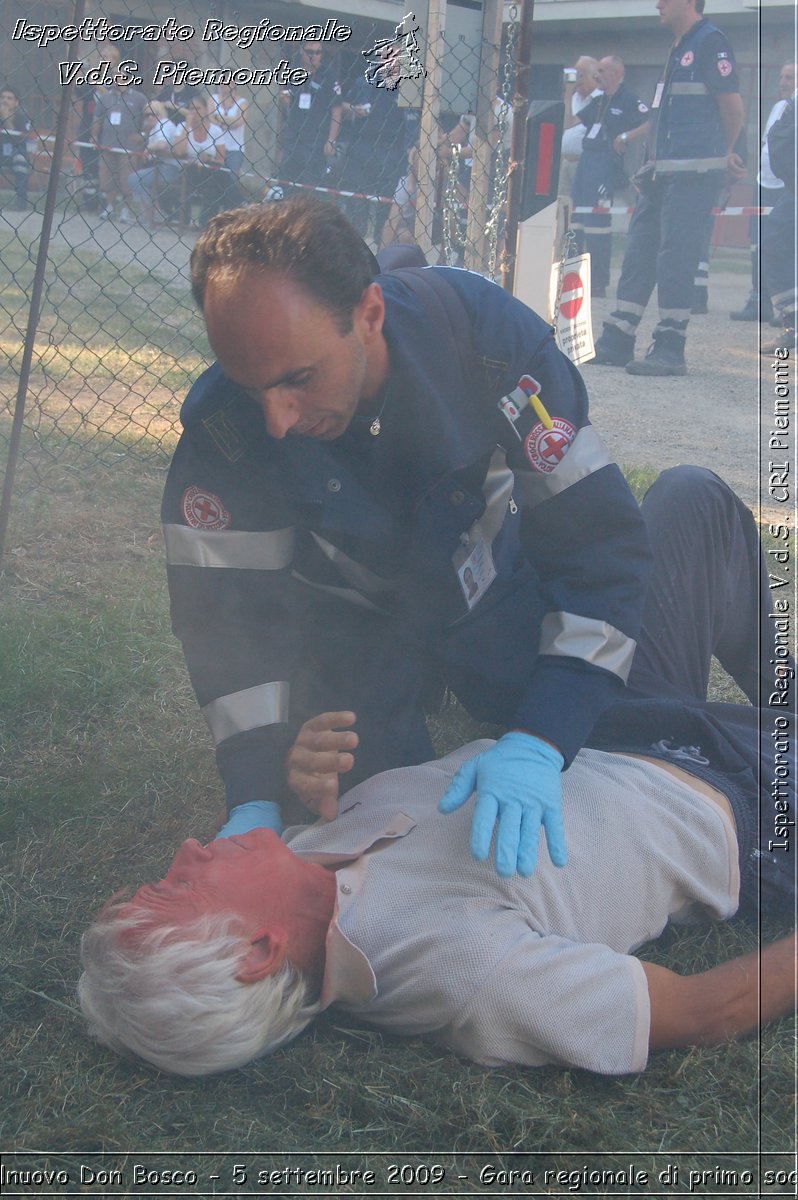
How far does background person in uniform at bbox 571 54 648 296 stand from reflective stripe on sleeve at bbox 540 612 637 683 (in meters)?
5.74

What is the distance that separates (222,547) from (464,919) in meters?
0.83

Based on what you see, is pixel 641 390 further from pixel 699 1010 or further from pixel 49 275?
pixel 699 1010

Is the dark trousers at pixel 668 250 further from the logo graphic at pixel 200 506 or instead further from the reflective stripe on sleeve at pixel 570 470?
the logo graphic at pixel 200 506

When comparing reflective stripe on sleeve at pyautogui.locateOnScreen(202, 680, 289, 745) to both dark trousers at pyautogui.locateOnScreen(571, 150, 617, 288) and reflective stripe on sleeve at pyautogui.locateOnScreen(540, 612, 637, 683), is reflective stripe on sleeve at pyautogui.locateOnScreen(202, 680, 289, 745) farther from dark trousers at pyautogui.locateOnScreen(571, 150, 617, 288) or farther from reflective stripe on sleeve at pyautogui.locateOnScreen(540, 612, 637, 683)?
dark trousers at pyautogui.locateOnScreen(571, 150, 617, 288)

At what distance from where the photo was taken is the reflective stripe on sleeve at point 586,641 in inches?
73.7

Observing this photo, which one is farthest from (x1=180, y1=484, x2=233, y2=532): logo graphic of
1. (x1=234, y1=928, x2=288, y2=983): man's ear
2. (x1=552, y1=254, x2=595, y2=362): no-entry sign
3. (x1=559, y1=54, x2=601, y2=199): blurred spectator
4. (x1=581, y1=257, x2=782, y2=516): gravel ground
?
(x1=559, y1=54, x2=601, y2=199): blurred spectator

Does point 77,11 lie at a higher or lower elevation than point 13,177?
lower

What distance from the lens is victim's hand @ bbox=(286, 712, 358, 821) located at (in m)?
1.93

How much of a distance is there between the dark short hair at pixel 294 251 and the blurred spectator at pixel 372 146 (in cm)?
472

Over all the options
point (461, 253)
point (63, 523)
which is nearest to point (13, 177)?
point (461, 253)

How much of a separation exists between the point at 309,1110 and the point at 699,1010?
0.58 metres

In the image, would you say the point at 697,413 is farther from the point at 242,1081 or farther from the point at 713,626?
the point at 242,1081

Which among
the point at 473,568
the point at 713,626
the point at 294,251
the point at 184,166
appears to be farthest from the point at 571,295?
the point at 184,166

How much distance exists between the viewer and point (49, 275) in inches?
310
